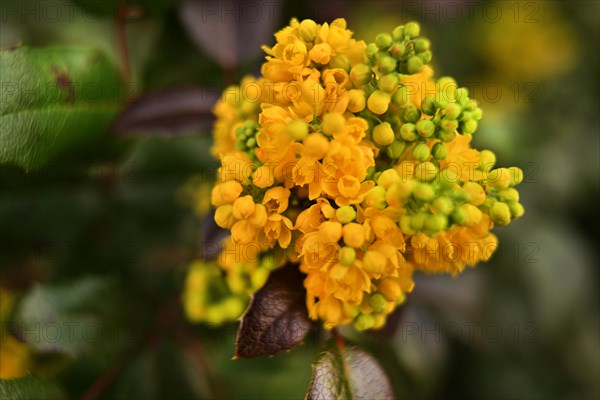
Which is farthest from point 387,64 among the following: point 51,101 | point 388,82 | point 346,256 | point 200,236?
point 51,101

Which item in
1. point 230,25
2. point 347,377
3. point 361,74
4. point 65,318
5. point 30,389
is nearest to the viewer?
point 361,74

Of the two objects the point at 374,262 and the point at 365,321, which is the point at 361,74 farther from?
the point at 365,321

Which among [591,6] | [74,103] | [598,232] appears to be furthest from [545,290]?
[74,103]

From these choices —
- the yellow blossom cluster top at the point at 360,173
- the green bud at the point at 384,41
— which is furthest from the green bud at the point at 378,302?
the green bud at the point at 384,41

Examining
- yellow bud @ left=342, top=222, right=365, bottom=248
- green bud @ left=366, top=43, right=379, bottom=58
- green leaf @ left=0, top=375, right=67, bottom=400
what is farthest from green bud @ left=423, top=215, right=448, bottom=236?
Result: green leaf @ left=0, top=375, right=67, bottom=400

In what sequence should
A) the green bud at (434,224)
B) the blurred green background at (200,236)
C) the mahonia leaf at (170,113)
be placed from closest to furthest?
1. the green bud at (434,224)
2. the mahonia leaf at (170,113)
3. the blurred green background at (200,236)

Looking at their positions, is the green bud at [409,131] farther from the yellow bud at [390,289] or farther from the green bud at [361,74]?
the yellow bud at [390,289]
